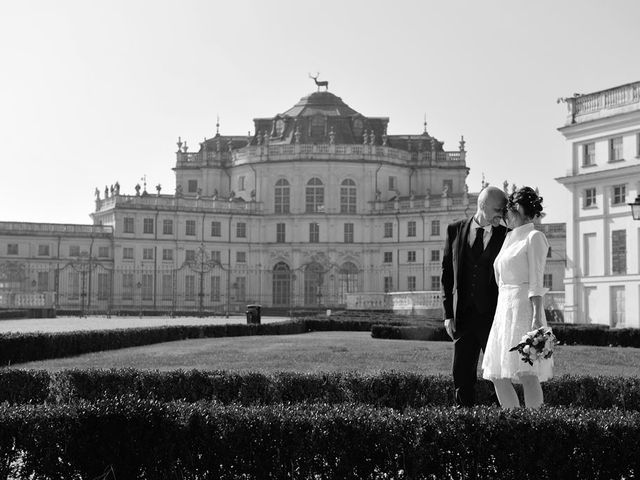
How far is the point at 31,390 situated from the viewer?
14.4 metres

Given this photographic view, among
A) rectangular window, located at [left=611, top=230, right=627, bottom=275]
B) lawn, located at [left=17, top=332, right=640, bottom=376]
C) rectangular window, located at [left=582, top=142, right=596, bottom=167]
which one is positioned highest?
rectangular window, located at [left=582, top=142, right=596, bottom=167]

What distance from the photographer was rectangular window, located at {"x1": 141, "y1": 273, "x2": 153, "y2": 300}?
79.0 metres

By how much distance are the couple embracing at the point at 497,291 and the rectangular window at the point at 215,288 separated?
70.0 meters

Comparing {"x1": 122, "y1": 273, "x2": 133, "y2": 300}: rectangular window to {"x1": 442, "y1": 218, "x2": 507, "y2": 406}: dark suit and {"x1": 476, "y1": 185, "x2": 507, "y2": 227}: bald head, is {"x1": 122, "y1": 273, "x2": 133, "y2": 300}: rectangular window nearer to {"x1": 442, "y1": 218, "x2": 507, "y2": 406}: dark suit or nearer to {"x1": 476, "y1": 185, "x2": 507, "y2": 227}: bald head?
{"x1": 442, "y1": 218, "x2": 507, "y2": 406}: dark suit

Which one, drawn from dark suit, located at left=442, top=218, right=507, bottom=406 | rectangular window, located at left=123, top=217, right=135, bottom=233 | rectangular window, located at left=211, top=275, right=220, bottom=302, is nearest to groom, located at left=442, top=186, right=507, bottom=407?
dark suit, located at left=442, top=218, right=507, bottom=406

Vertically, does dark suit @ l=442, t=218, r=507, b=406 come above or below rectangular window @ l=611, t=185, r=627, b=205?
below

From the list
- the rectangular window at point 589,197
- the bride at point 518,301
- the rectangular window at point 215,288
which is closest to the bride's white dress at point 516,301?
the bride at point 518,301

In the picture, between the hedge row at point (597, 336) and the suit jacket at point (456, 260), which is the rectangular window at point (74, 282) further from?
the suit jacket at point (456, 260)

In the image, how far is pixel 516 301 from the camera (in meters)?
9.88

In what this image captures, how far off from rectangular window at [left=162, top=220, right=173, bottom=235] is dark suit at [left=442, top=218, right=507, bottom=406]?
7371cm

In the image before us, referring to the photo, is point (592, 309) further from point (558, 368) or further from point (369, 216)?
point (369, 216)

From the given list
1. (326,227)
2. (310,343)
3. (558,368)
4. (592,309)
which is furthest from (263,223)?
(558,368)

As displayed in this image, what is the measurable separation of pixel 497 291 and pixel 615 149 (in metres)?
39.5

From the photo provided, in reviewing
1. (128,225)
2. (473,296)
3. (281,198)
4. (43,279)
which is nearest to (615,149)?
(473,296)
